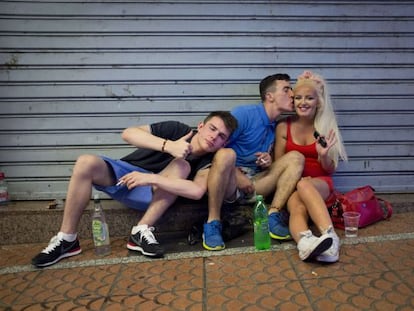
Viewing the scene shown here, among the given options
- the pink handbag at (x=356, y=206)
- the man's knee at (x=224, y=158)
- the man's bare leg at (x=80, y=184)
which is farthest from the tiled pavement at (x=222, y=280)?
the man's knee at (x=224, y=158)

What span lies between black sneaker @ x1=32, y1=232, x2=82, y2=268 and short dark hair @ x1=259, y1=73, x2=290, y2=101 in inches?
91.6

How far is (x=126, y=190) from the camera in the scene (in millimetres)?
3564

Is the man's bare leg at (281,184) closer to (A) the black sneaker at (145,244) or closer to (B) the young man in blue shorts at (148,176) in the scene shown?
(B) the young man in blue shorts at (148,176)

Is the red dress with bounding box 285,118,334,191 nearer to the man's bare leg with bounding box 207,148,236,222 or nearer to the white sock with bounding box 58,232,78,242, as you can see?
the man's bare leg with bounding box 207,148,236,222

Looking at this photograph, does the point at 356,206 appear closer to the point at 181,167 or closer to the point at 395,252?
the point at 395,252

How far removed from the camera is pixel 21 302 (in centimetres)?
279

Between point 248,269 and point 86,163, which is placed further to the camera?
point 86,163

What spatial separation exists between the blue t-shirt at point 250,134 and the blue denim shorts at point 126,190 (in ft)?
3.26

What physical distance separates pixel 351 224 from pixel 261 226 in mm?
912

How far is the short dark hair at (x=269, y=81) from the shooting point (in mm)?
3996

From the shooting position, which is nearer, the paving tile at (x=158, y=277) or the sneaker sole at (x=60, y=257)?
the paving tile at (x=158, y=277)

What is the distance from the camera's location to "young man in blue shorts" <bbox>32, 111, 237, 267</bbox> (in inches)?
132

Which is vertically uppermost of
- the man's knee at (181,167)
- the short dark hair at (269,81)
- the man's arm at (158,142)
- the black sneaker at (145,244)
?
the short dark hair at (269,81)

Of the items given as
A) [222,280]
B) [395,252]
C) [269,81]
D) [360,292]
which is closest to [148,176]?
[222,280]
